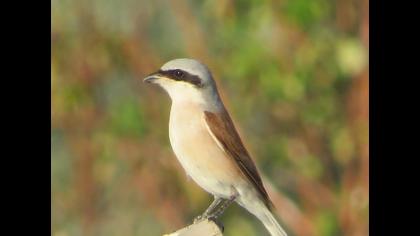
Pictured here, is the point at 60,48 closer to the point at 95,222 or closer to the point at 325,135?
the point at 95,222

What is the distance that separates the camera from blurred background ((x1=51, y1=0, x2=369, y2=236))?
25.4 ft

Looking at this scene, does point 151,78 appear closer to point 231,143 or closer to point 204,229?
point 231,143

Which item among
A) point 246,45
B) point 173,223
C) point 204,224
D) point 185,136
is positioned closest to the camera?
point 204,224

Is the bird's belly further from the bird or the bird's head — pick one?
the bird's head

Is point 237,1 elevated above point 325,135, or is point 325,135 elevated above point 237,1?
point 237,1

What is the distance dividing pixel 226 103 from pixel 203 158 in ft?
8.21

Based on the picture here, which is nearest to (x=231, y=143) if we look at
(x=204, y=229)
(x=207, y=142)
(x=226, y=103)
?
(x=207, y=142)

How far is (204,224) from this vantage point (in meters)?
4.41

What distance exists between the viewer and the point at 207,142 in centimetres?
536

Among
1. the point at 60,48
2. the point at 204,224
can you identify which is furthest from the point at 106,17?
the point at 204,224

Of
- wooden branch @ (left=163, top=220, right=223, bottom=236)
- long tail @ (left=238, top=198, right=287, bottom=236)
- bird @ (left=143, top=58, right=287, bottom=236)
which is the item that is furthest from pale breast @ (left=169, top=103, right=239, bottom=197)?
wooden branch @ (left=163, top=220, right=223, bottom=236)

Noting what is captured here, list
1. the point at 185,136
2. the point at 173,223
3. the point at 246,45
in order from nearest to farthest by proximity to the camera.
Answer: the point at 185,136 < the point at 246,45 < the point at 173,223

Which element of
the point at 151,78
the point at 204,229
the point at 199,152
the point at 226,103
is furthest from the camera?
the point at 226,103

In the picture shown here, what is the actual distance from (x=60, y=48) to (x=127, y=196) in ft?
3.57
